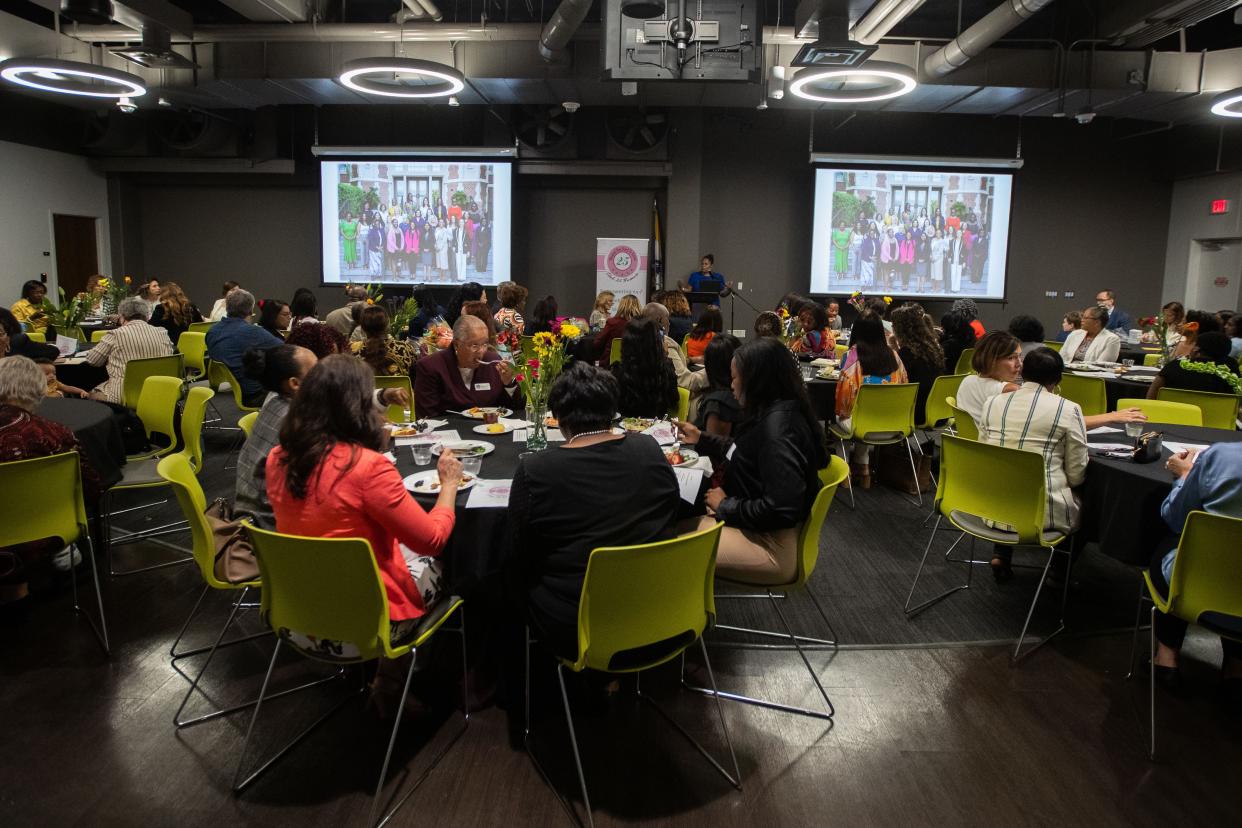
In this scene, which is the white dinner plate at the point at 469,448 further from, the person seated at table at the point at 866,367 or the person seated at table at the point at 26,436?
the person seated at table at the point at 866,367

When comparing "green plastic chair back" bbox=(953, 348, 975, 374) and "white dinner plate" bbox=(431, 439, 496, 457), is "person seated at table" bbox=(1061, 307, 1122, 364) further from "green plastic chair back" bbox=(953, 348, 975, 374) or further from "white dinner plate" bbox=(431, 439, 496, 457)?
"white dinner plate" bbox=(431, 439, 496, 457)

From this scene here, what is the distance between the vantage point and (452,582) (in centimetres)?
279

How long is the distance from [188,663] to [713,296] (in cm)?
903

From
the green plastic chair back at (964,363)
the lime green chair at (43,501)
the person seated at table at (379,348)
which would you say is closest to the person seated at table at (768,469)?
the lime green chair at (43,501)

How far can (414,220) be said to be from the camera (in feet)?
38.9

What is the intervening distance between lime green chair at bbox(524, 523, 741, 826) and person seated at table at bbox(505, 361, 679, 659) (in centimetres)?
12

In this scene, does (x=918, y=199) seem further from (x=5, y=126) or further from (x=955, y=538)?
(x=5, y=126)

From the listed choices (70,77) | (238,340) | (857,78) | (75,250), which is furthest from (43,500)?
(75,250)

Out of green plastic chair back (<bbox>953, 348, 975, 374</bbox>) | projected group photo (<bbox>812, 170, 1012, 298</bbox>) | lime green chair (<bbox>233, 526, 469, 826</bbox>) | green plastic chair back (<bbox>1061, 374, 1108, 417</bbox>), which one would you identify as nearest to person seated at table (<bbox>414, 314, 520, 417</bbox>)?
lime green chair (<bbox>233, 526, 469, 826</bbox>)

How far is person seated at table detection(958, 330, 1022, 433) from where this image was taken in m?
4.24

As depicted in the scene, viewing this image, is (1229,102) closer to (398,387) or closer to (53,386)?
(398,387)

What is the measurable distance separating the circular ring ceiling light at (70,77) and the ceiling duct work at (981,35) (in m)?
7.50

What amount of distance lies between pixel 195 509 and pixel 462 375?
6.34 feet

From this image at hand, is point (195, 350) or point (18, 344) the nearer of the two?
point (18, 344)
